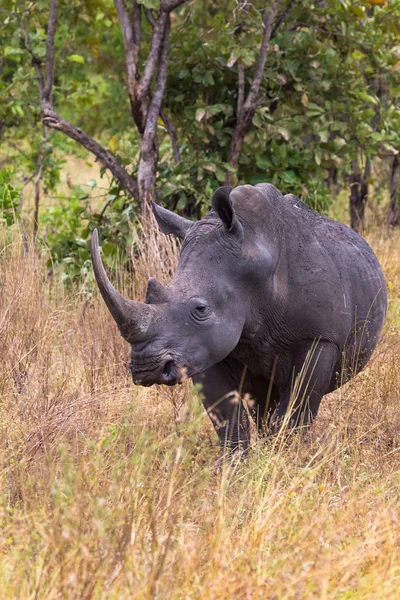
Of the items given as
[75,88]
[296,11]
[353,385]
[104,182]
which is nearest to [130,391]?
[353,385]

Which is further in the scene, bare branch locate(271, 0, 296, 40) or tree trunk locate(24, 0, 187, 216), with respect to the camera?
bare branch locate(271, 0, 296, 40)

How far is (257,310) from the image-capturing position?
508 cm

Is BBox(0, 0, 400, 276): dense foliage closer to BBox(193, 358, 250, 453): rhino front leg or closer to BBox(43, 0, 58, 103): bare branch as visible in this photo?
BBox(43, 0, 58, 103): bare branch

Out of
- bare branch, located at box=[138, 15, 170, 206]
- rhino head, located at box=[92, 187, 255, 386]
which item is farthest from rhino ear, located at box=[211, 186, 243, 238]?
bare branch, located at box=[138, 15, 170, 206]

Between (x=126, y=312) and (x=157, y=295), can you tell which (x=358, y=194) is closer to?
(x=157, y=295)

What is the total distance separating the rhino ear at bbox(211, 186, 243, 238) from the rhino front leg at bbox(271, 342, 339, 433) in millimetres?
704

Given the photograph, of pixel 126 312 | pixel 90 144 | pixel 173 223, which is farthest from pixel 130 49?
pixel 126 312

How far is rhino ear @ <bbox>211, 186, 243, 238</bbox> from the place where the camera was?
486 cm

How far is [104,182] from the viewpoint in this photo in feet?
58.9

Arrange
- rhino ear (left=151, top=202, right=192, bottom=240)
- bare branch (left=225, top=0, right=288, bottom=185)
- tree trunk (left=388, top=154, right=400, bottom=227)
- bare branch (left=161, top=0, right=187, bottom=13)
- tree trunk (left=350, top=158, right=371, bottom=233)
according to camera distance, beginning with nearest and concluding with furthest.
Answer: rhino ear (left=151, top=202, right=192, bottom=240) < bare branch (left=161, top=0, right=187, bottom=13) < bare branch (left=225, top=0, right=288, bottom=185) < tree trunk (left=350, top=158, right=371, bottom=233) < tree trunk (left=388, top=154, right=400, bottom=227)

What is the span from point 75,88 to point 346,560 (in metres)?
8.39

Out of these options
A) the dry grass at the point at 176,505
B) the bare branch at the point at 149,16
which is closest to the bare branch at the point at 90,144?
the bare branch at the point at 149,16

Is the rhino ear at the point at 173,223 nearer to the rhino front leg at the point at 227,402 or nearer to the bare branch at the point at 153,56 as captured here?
the rhino front leg at the point at 227,402

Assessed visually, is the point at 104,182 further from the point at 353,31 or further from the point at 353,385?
the point at 353,385
